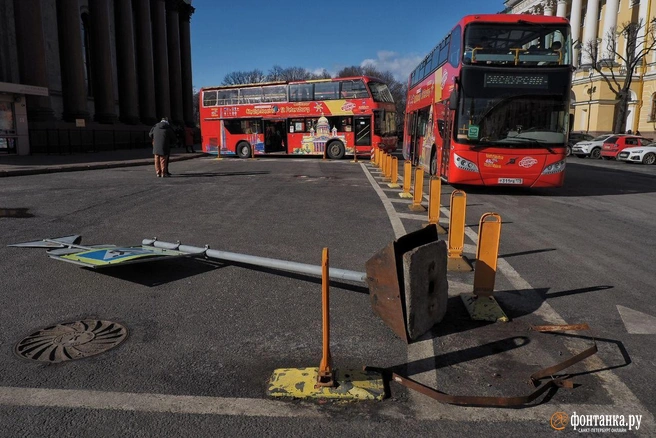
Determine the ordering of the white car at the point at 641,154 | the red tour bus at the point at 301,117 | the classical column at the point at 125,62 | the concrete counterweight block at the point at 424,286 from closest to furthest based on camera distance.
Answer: the concrete counterweight block at the point at 424,286
the red tour bus at the point at 301,117
the white car at the point at 641,154
the classical column at the point at 125,62

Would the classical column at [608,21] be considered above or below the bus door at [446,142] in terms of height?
above

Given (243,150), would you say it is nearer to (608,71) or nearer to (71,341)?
(71,341)

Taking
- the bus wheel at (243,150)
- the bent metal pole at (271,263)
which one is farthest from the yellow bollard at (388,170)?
the bus wheel at (243,150)

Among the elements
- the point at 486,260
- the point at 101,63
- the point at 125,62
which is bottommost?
Answer: the point at 486,260

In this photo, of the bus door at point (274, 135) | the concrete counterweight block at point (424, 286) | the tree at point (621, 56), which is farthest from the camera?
the tree at point (621, 56)

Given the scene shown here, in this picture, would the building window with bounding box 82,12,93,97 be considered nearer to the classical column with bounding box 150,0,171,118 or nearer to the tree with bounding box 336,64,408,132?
the classical column with bounding box 150,0,171,118

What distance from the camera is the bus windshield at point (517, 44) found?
38.7 feet

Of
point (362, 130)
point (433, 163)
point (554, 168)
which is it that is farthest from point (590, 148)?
point (554, 168)

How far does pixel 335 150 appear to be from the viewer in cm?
2800

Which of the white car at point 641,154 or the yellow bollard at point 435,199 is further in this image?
the white car at point 641,154

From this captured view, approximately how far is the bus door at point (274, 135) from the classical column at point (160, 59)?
23125 mm

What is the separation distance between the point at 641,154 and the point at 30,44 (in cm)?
3537

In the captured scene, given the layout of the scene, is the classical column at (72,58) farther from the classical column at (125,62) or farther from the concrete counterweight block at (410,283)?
the concrete counterweight block at (410,283)

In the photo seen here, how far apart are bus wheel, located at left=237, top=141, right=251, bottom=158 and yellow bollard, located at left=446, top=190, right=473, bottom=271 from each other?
2508cm
